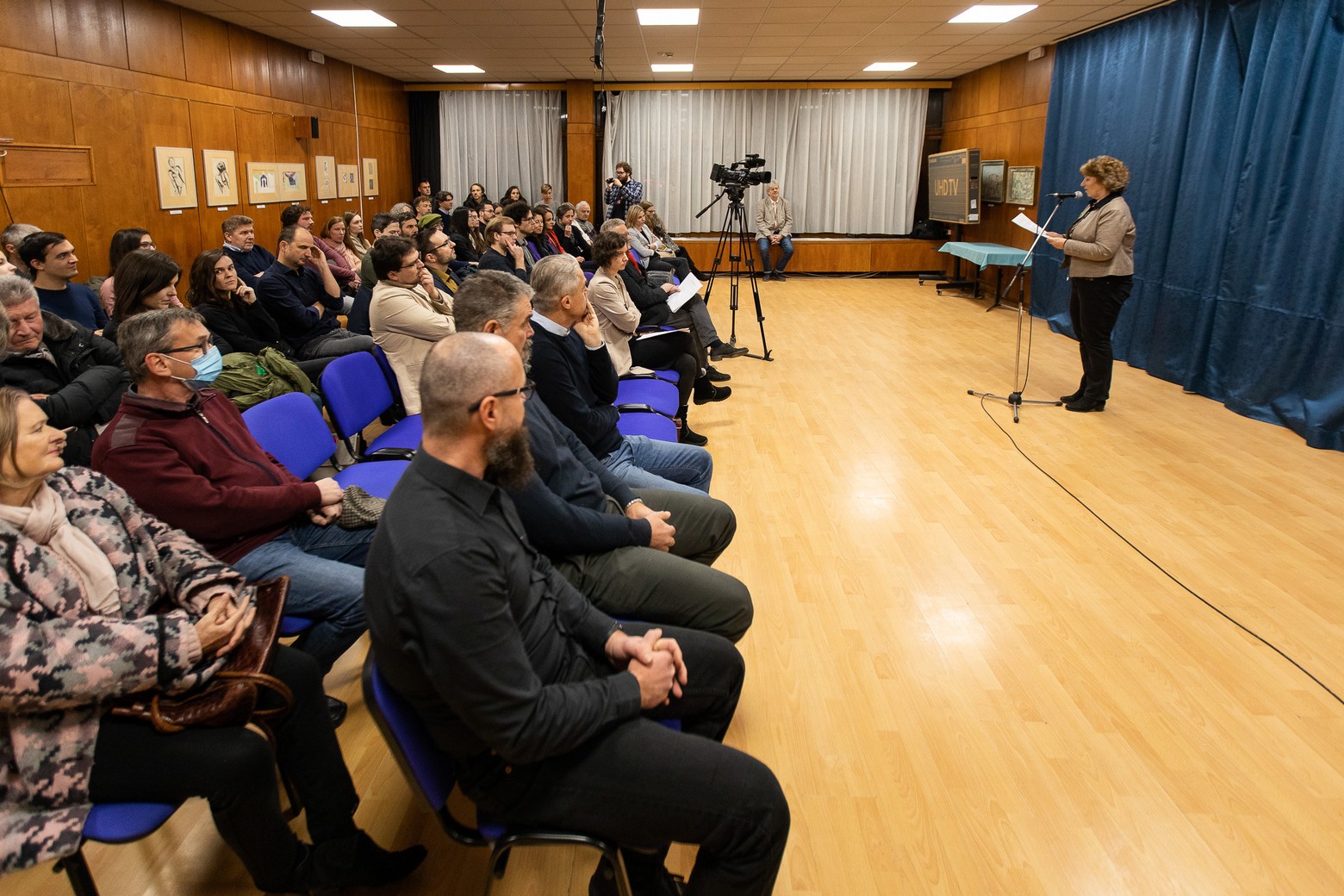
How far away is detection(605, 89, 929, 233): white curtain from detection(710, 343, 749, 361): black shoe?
622 centimetres

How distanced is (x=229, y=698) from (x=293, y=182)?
338 inches

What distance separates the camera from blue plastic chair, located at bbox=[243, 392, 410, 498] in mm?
2572

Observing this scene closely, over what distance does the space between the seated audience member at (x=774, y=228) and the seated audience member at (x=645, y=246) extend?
4.14 meters

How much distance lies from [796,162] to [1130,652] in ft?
36.7

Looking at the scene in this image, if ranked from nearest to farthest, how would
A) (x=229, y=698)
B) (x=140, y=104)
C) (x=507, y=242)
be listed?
(x=229, y=698)
(x=507, y=242)
(x=140, y=104)

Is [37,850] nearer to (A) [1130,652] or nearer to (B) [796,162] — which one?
(A) [1130,652]

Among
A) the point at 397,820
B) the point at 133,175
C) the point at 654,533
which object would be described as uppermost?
the point at 133,175

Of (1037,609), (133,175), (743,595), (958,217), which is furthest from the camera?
(958,217)

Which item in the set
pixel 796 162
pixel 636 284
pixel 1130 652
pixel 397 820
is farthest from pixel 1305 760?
pixel 796 162

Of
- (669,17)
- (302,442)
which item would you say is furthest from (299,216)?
(669,17)

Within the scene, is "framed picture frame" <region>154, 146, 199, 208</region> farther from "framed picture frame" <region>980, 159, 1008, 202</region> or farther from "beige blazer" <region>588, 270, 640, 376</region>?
"framed picture frame" <region>980, 159, 1008, 202</region>

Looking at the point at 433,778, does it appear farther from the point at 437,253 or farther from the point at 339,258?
the point at 339,258

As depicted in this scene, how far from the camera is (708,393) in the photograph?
5754 millimetres

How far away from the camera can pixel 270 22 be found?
25.4ft
